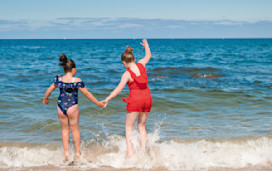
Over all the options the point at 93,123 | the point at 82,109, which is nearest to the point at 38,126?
the point at 93,123

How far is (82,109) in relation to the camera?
896 cm

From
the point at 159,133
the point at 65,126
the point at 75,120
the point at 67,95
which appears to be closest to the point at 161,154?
the point at 159,133

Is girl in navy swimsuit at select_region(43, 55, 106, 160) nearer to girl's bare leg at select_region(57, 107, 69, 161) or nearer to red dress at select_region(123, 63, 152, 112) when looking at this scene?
girl's bare leg at select_region(57, 107, 69, 161)

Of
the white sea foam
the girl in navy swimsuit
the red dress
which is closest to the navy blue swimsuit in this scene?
the girl in navy swimsuit

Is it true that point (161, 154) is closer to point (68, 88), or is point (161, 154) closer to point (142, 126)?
point (142, 126)

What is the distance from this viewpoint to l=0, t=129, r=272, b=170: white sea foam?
496 centimetres

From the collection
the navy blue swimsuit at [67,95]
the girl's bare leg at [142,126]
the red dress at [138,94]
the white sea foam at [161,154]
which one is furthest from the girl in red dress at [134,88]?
the navy blue swimsuit at [67,95]

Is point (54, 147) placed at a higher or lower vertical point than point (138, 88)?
lower

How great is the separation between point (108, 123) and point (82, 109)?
63.2 inches

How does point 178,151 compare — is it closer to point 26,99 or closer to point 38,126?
point 38,126

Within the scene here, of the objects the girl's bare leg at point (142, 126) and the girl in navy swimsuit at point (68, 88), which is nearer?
the girl in navy swimsuit at point (68, 88)

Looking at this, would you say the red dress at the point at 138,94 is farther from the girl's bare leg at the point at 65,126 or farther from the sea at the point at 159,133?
the girl's bare leg at the point at 65,126

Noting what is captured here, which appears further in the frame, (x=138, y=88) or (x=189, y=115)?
(x=189, y=115)

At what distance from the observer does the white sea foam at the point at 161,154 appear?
4.96 metres
